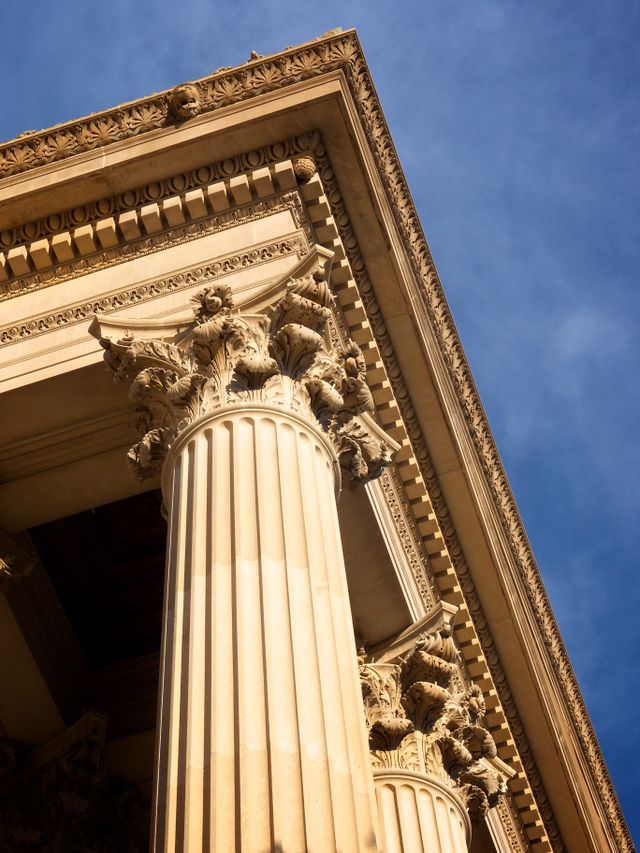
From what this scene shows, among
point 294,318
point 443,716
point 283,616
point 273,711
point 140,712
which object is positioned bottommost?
point 273,711

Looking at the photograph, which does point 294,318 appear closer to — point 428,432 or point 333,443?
point 333,443

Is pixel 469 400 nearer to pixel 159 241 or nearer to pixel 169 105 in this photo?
pixel 159 241

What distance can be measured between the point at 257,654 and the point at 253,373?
12.2 feet

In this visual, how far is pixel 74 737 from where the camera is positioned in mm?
18484

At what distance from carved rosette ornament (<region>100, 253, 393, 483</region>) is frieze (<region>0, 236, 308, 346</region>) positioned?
1113 mm

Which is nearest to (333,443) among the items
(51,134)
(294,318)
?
(294,318)

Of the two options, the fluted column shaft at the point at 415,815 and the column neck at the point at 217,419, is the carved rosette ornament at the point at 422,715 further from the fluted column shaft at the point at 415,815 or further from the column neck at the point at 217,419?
the column neck at the point at 217,419

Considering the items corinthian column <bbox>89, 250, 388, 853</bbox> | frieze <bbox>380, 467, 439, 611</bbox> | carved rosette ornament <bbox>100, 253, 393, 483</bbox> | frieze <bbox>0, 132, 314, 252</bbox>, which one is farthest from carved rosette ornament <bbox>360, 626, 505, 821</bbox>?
frieze <bbox>0, 132, 314, 252</bbox>

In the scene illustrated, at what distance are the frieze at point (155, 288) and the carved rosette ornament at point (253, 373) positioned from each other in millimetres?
1113

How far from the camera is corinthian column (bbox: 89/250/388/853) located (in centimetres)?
845

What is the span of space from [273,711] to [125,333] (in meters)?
6.23

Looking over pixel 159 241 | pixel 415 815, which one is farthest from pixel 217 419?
pixel 415 815

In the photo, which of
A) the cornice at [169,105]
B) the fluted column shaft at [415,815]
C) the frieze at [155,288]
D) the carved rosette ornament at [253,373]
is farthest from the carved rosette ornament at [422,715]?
the cornice at [169,105]

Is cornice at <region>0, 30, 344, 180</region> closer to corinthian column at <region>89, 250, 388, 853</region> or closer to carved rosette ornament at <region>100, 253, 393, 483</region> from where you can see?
carved rosette ornament at <region>100, 253, 393, 483</region>
